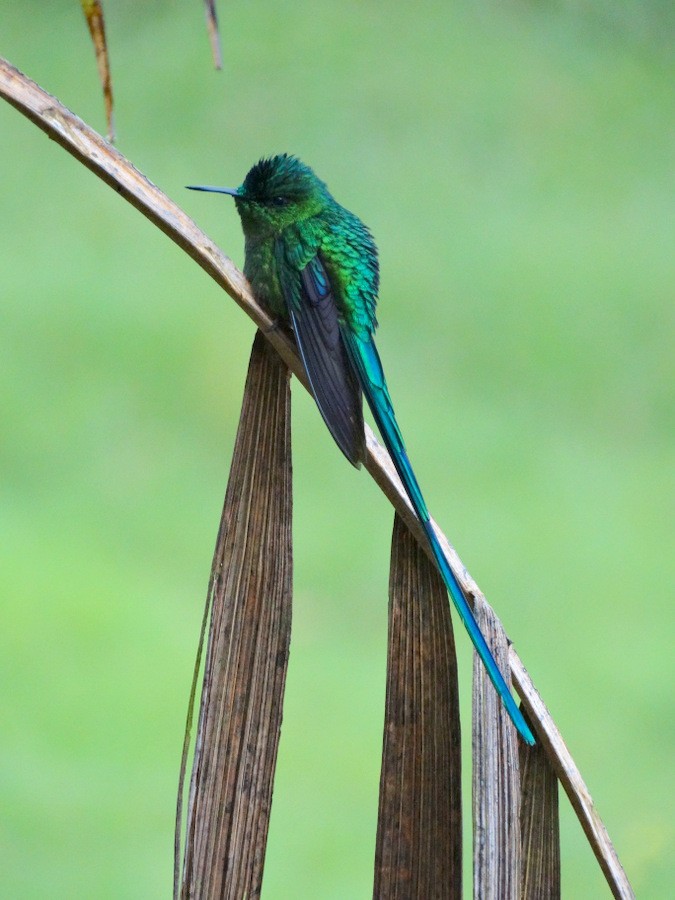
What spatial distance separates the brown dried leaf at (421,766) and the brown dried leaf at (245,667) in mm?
77

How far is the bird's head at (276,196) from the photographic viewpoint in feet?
3.68

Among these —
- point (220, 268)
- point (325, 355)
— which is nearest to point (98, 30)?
point (220, 268)

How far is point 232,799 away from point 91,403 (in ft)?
5.14

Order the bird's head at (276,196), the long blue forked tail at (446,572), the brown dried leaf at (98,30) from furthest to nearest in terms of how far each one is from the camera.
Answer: the bird's head at (276,196)
the long blue forked tail at (446,572)
the brown dried leaf at (98,30)

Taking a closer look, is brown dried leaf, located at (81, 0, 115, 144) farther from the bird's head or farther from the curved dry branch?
the bird's head

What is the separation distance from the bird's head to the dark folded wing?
0.09m

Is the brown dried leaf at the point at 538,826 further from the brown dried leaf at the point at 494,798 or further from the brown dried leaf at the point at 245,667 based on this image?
the brown dried leaf at the point at 245,667

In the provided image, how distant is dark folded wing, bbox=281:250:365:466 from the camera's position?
0.79 m

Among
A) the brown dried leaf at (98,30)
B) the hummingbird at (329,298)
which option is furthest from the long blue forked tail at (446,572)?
the brown dried leaf at (98,30)

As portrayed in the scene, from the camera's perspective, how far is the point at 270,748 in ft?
2.30

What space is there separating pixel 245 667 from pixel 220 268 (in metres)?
0.27

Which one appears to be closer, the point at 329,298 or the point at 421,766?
the point at 421,766

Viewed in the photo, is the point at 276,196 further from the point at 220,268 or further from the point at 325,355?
the point at 220,268

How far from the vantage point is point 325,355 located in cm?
89
